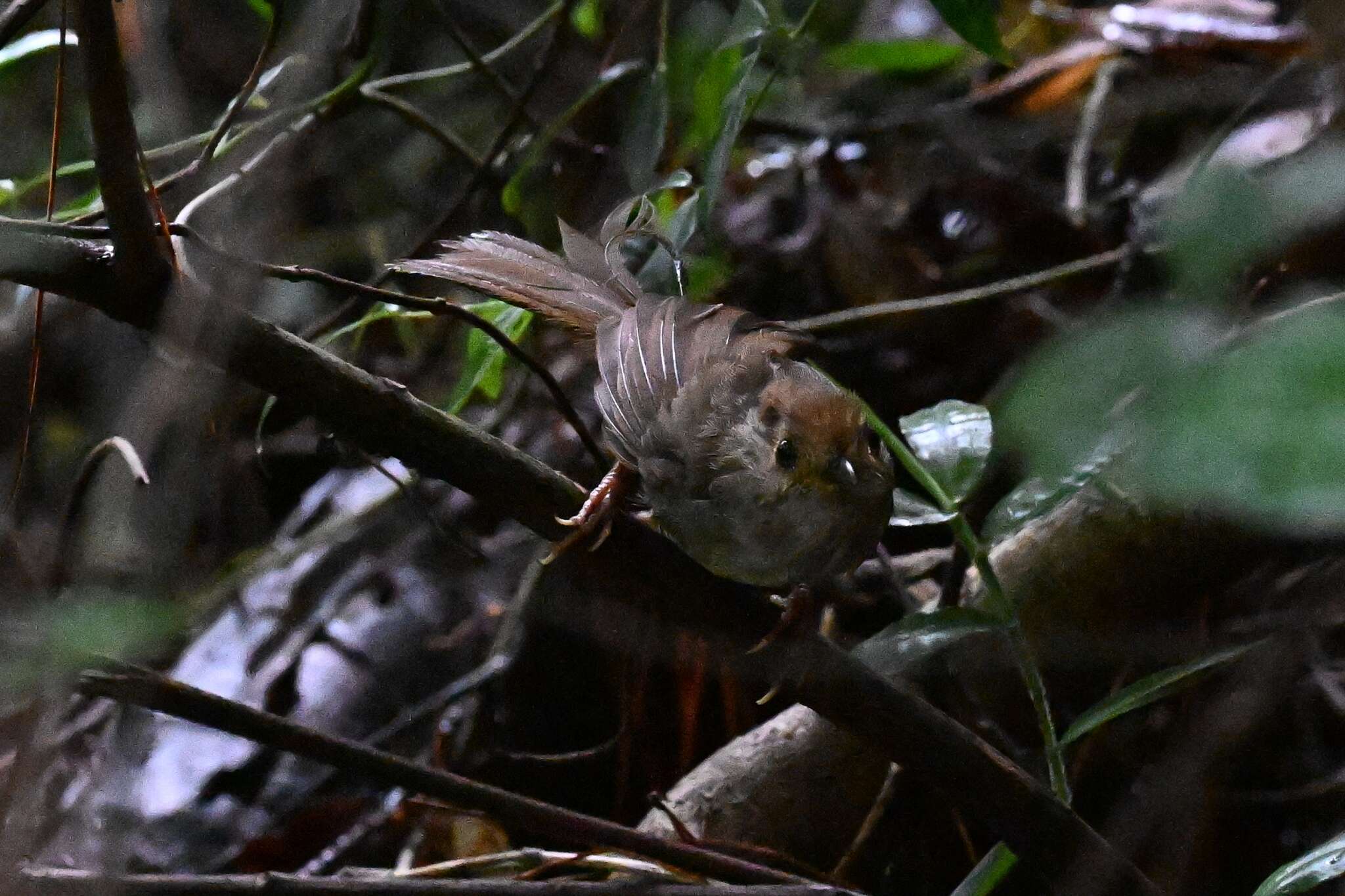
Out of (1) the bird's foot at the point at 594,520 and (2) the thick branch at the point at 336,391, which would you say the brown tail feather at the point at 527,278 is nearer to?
(1) the bird's foot at the point at 594,520

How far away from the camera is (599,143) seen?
2.91m

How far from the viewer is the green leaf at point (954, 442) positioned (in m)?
1.60

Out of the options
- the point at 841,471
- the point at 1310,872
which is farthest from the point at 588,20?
the point at 1310,872

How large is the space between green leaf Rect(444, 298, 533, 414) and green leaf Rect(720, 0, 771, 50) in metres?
0.56

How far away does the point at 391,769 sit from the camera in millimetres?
1402

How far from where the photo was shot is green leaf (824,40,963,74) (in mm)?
3322

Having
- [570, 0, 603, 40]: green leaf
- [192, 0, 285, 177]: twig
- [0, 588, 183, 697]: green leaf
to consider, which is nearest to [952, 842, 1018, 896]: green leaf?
[0, 588, 183, 697]: green leaf

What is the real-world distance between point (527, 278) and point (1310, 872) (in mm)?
1241

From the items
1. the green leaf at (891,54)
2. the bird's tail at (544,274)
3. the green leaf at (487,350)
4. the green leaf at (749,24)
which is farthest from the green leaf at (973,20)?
the green leaf at (891,54)

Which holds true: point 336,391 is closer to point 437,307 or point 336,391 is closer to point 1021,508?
point 437,307

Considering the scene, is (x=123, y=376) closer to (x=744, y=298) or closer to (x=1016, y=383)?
(x=744, y=298)

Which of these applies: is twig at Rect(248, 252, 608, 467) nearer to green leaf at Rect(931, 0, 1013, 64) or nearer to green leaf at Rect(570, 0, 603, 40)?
green leaf at Rect(931, 0, 1013, 64)

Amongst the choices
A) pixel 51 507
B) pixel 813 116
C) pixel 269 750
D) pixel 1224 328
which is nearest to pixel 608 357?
pixel 1224 328

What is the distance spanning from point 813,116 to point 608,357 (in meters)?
2.40
